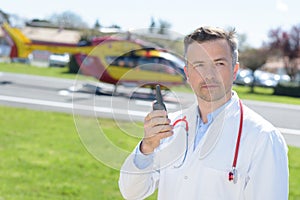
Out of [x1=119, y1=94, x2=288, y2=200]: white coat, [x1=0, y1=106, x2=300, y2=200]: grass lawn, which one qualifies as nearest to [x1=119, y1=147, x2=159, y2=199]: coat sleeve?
[x1=119, y1=94, x2=288, y2=200]: white coat

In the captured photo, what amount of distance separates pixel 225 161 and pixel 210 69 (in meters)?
0.35

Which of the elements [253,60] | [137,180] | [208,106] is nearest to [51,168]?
[137,180]

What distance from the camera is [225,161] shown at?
1817 mm

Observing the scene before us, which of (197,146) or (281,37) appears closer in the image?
(197,146)

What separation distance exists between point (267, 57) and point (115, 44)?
3175 centimetres

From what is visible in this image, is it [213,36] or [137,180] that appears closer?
[213,36]

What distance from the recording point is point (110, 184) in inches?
224

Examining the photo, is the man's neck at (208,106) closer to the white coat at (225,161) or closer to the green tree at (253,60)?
the white coat at (225,161)

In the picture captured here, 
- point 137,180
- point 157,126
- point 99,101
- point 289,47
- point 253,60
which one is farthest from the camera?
point 289,47

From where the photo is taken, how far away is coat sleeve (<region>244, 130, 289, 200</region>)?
1771mm

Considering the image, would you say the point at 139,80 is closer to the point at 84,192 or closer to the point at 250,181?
the point at 250,181

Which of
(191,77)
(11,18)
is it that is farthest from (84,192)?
(11,18)

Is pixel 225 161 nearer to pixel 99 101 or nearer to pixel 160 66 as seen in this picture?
pixel 160 66

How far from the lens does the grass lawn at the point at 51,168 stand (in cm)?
527
